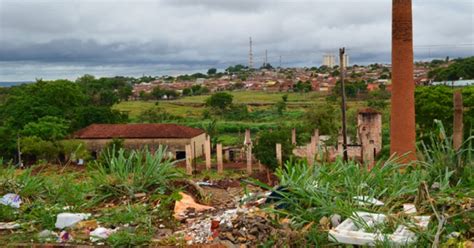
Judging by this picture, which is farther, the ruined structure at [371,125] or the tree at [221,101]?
the tree at [221,101]

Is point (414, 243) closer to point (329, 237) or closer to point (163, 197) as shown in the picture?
point (329, 237)

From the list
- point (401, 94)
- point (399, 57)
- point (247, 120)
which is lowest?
point (247, 120)

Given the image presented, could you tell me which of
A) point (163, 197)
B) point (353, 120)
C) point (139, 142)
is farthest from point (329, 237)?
point (353, 120)

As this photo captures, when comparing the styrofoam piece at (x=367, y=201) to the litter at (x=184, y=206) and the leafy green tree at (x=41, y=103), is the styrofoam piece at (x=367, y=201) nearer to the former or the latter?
the litter at (x=184, y=206)

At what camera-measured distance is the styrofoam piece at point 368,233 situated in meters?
2.86

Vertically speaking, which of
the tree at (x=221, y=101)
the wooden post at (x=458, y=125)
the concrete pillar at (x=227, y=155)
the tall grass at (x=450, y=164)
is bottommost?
the concrete pillar at (x=227, y=155)

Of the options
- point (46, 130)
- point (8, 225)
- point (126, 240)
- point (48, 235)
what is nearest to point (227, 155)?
point (46, 130)

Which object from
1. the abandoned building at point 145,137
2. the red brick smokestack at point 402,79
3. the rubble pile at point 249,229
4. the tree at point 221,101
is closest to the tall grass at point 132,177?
the rubble pile at point 249,229

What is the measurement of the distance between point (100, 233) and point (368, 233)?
190cm

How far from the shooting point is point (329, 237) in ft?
9.77

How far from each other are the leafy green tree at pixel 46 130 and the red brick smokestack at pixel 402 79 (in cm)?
1842

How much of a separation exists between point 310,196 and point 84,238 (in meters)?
1.66

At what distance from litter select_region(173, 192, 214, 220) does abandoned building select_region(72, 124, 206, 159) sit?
21.2 metres

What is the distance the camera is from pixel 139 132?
26.0 metres
